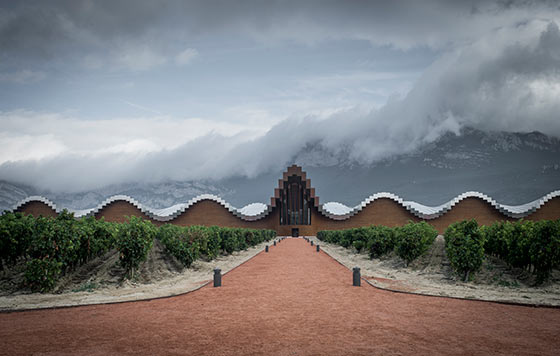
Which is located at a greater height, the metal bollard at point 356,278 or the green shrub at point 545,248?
the green shrub at point 545,248

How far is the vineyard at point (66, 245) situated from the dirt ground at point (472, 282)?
7.84m

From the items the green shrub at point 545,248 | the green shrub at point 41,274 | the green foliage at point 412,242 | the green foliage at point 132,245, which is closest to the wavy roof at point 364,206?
the green foliage at point 412,242

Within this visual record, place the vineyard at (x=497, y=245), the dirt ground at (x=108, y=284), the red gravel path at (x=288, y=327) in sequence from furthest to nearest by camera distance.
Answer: the vineyard at (x=497, y=245)
the dirt ground at (x=108, y=284)
the red gravel path at (x=288, y=327)

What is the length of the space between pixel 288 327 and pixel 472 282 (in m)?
8.15

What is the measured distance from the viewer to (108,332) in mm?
6219

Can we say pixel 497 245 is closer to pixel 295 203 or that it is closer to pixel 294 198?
pixel 295 203

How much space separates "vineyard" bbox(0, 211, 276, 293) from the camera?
1018 cm

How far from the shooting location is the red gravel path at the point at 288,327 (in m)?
5.36

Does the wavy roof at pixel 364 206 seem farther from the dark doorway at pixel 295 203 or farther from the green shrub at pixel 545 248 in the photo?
the green shrub at pixel 545 248

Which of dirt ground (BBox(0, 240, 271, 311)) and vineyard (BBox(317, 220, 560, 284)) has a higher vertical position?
vineyard (BBox(317, 220, 560, 284))

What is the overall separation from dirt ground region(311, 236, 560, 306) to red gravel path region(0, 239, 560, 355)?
107 centimetres

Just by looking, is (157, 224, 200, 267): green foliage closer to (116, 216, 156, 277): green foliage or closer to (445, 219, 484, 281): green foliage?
(116, 216, 156, 277): green foliage

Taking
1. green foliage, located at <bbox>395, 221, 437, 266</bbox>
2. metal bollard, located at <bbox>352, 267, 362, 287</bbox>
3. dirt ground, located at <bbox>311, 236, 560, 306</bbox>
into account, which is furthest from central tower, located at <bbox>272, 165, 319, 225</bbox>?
metal bollard, located at <bbox>352, 267, 362, 287</bbox>

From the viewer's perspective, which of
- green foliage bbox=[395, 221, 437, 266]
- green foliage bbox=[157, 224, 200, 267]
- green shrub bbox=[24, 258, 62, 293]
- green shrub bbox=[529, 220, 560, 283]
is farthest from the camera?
green foliage bbox=[395, 221, 437, 266]
